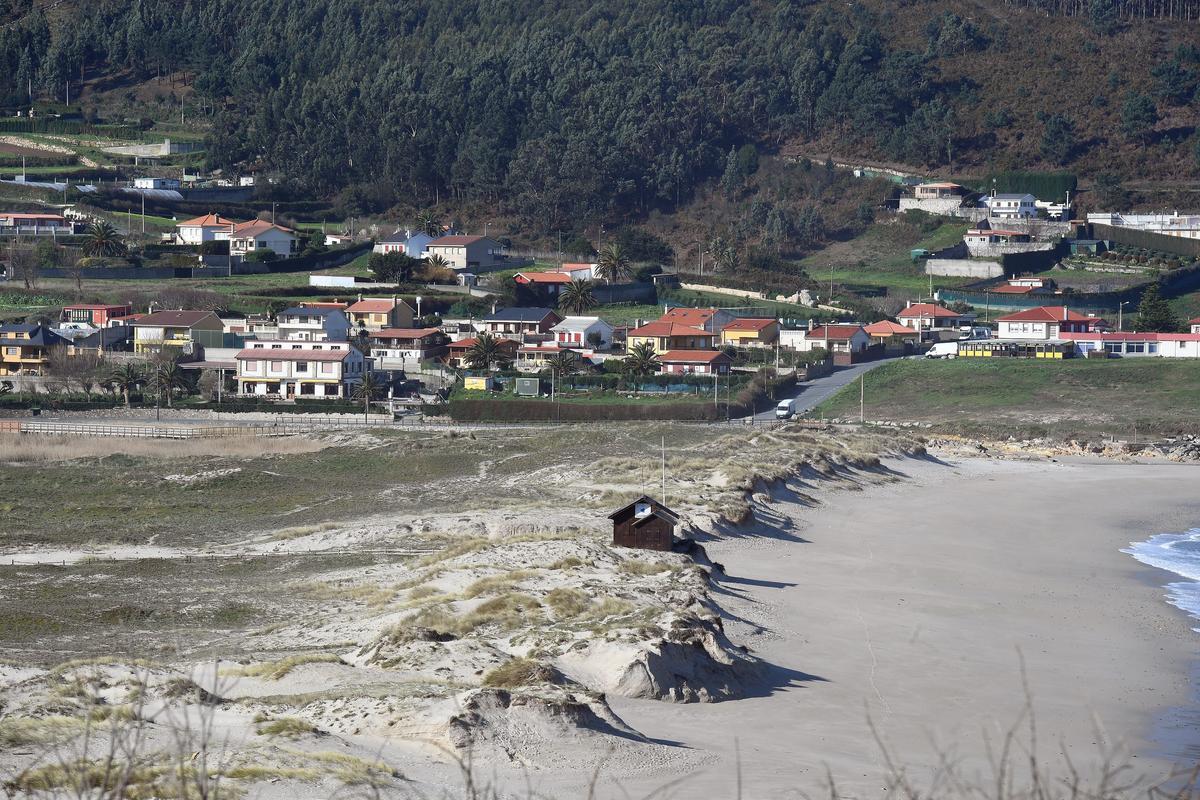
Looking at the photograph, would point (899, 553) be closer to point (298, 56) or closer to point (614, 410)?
point (614, 410)

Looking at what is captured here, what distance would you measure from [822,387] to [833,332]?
9022 millimetres

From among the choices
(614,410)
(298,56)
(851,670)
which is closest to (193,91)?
(298,56)

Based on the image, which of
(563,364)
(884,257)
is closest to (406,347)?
(563,364)

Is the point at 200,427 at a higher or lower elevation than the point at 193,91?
lower

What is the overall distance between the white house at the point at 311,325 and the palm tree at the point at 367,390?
4.26 meters

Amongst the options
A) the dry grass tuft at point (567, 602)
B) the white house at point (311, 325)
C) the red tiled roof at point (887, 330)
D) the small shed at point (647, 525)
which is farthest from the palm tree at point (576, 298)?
the dry grass tuft at point (567, 602)

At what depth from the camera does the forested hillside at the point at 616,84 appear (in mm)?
130125

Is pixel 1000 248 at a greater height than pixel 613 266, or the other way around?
pixel 1000 248

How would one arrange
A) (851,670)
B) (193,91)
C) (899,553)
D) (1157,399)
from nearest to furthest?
(851,670), (899,553), (1157,399), (193,91)

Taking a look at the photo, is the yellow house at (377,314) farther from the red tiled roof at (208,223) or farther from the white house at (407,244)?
the red tiled roof at (208,223)

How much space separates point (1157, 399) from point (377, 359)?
109ft

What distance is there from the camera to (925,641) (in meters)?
25.5

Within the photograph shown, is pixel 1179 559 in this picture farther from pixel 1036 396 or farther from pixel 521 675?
pixel 1036 396

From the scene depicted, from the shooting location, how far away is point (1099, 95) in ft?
455
